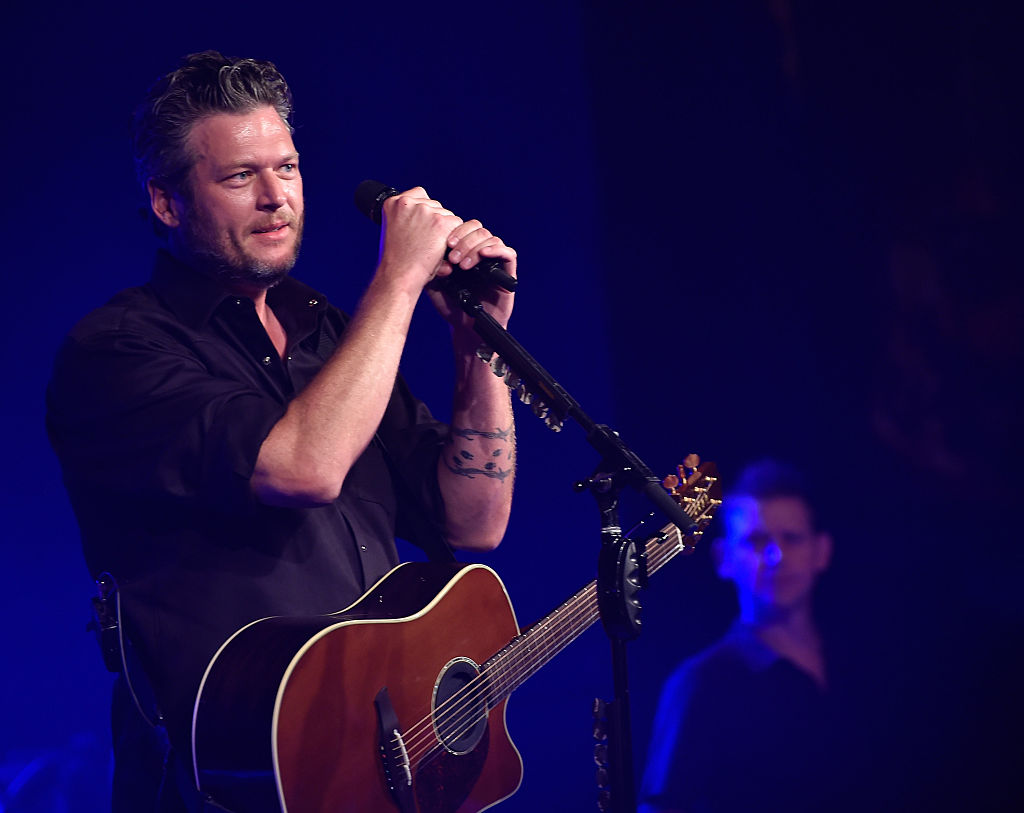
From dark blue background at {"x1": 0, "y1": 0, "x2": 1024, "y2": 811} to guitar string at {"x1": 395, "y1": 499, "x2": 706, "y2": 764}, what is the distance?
1099mm

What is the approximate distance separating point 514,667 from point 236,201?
3.27 feet

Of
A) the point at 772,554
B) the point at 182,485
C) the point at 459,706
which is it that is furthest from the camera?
the point at 772,554

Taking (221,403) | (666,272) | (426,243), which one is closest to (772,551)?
(666,272)

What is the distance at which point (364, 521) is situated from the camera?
1870mm

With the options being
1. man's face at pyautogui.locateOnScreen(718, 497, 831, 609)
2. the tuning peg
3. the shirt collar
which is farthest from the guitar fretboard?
man's face at pyautogui.locateOnScreen(718, 497, 831, 609)

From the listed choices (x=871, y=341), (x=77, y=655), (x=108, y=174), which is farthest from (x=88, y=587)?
(x=871, y=341)

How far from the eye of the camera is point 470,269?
5.09 feet

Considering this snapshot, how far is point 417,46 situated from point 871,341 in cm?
176

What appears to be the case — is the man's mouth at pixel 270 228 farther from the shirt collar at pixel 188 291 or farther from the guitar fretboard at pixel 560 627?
the guitar fretboard at pixel 560 627

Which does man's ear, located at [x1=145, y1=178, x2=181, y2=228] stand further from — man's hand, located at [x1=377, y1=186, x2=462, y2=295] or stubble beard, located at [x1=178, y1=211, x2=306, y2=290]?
man's hand, located at [x1=377, y1=186, x2=462, y2=295]

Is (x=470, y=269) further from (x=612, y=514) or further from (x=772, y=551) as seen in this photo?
(x=772, y=551)

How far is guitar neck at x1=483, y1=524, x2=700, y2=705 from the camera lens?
1.82 meters

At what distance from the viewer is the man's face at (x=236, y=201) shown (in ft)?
5.92

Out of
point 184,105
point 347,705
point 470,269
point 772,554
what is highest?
point 184,105
